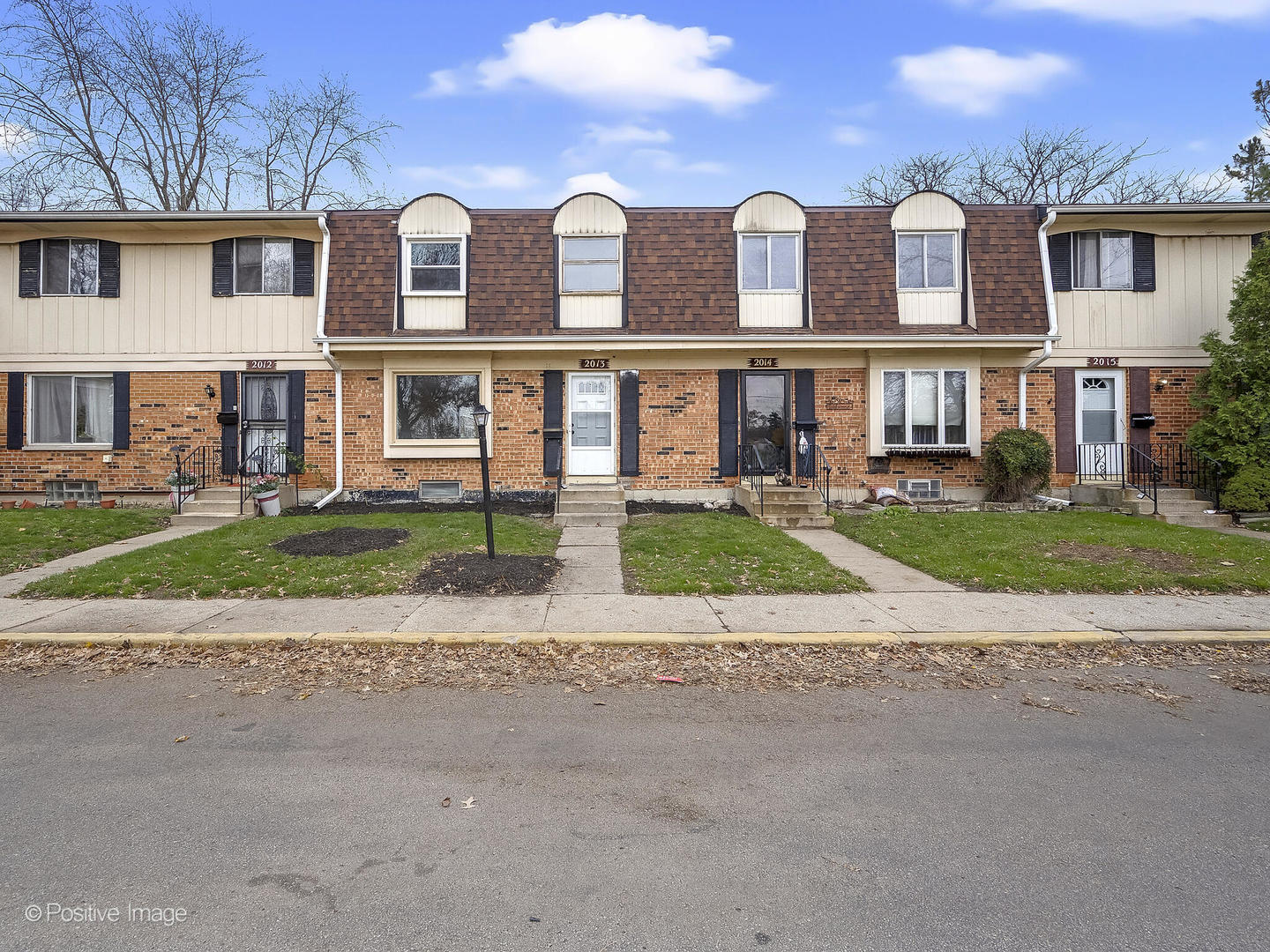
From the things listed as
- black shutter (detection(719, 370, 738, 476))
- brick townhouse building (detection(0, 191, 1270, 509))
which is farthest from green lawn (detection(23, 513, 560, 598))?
black shutter (detection(719, 370, 738, 476))

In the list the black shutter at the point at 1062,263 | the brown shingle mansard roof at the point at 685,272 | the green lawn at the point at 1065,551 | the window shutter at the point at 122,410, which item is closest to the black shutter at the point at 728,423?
the brown shingle mansard roof at the point at 685,272

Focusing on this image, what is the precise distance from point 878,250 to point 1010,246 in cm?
252

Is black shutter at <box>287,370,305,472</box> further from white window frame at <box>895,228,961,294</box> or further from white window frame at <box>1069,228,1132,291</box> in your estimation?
white window frame at <box>1069,228,1132,291</box>

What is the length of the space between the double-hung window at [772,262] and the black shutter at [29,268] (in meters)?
13.7

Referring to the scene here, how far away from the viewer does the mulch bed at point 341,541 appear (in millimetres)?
8453

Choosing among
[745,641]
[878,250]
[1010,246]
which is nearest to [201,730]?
[745,641]

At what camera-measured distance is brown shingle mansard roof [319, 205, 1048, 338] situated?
42.0ft

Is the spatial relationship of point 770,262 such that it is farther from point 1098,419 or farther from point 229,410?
point 229,410

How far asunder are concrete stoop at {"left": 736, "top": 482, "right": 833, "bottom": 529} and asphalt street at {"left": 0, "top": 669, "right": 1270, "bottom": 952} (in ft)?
21.9

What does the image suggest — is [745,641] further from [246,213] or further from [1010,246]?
[246,213]

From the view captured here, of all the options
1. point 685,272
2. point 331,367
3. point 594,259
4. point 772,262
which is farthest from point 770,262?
point 331,367

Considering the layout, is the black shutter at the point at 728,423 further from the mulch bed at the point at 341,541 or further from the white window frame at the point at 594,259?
the mulch bed at the point at 341,541

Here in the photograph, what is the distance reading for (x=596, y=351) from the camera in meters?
12.8

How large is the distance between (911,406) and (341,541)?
1025 cm
